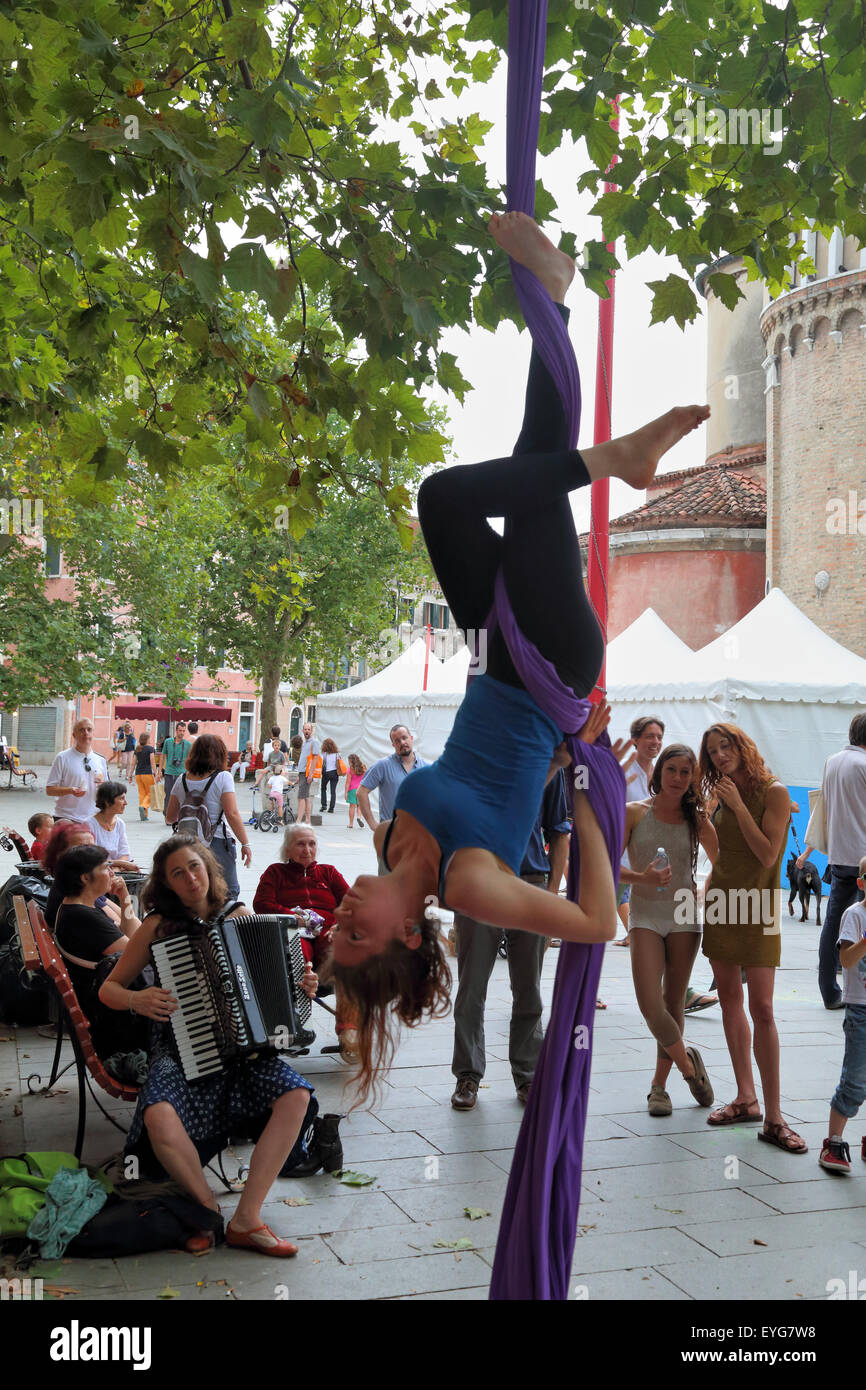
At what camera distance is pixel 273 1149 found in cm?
441

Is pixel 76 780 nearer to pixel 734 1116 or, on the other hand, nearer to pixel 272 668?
pixel 734 1116

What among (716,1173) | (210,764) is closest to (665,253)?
(716,1173)

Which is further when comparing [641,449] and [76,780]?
[76,780]

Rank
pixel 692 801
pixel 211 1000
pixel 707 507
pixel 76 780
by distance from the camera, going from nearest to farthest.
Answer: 1. pixel 211 1000
2. pixel 692 801
3. pixel 76 780
4. pixel 707 507

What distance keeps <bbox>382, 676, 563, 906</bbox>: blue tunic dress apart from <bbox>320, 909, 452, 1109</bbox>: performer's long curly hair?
0.64ft

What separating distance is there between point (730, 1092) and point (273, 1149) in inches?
112

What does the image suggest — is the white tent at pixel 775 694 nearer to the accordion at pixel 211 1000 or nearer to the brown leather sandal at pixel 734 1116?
the brown leather sandal at pixel 734 1116

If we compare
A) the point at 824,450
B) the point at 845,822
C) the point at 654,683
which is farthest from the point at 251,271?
the point at 824,450

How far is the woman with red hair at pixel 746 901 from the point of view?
207 inches

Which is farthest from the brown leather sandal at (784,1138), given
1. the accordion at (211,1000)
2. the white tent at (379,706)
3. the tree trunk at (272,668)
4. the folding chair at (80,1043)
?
the tree trunk at (272,668)

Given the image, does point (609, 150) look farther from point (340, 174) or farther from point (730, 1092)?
point (730, 1092)

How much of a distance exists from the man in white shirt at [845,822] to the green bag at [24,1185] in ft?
16.2

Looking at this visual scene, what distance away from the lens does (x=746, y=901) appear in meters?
5.32

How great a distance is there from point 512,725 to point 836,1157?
145 inches
